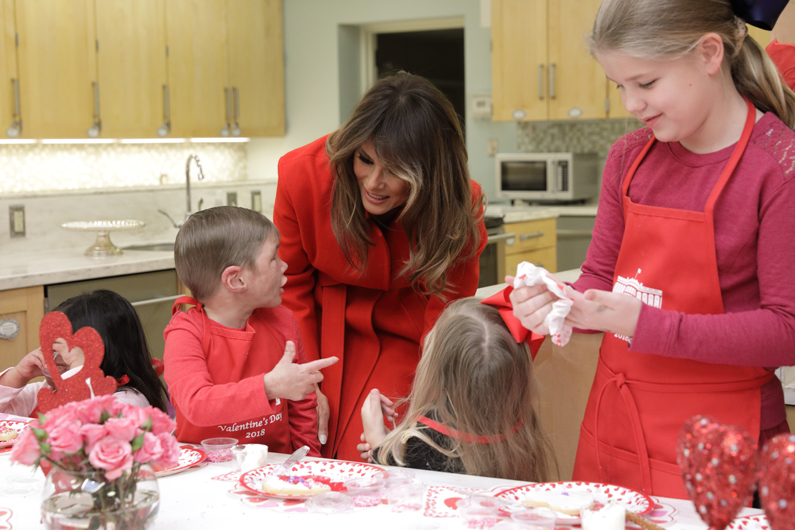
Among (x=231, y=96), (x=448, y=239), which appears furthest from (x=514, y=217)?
(x=448, y=239)

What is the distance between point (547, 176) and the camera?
513cm

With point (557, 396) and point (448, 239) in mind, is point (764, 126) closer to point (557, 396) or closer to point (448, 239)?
point (448, 239)

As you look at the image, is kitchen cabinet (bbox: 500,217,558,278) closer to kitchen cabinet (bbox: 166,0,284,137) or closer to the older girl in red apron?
kitchen cabinet (bbox: 166,0,284,137)

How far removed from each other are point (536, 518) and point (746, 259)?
50cm

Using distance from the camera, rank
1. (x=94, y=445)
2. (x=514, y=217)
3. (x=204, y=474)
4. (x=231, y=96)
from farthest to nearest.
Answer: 1. (x=231, y=96)
2. (x=514, y=217)
3. (x=204, y=474)
4. (x=94, y=445)

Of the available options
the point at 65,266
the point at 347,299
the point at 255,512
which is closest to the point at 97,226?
the point at 65,266

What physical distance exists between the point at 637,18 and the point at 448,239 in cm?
65

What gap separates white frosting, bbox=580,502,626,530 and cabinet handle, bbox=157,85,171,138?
4092 millimetres

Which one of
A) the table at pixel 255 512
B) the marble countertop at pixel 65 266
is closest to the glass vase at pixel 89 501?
the table at pixel 255 512

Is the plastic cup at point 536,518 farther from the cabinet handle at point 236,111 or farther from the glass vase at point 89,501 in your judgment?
the cabinet handle at point 236,111

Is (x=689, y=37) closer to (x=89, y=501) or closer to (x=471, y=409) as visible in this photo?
(x=471, y=409)

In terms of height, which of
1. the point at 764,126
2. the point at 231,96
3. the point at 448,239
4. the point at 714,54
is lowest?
the point at 448,239

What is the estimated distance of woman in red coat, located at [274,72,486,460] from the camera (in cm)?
159

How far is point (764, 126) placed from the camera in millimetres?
1204
